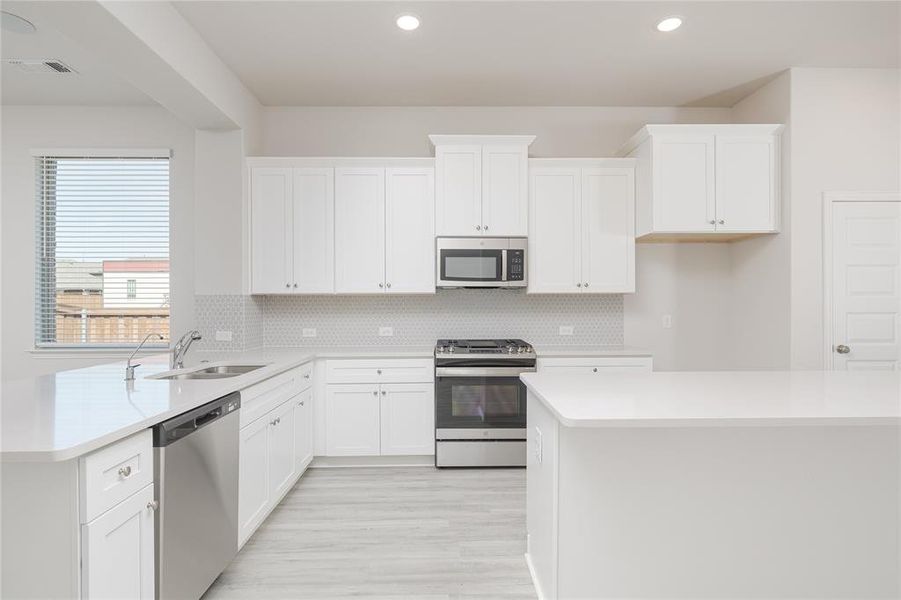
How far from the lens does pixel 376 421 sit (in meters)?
3.66

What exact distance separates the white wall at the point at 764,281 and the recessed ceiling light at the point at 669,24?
4.11ft

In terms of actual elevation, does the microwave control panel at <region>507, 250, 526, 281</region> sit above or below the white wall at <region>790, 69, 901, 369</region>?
below

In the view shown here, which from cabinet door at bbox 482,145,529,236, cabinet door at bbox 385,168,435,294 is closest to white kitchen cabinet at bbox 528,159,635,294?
cabinet door at bbox 482,145,529,236

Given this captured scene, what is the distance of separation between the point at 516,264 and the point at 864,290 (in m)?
2.50

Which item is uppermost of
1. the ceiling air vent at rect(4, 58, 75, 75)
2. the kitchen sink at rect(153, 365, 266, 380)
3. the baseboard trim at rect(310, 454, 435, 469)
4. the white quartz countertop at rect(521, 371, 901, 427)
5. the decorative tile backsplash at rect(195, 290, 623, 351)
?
the ceiling air vent at rect(4, 58, 75, 75)

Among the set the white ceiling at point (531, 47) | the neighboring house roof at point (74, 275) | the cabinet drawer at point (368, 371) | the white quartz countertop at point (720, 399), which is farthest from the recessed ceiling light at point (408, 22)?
the neighboring house roof at point (74, 275)

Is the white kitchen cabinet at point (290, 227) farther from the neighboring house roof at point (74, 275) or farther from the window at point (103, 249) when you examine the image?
the neighboring house roof at point (74, 275)

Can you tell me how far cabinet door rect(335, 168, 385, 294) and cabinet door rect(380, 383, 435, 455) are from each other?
0.86 meters

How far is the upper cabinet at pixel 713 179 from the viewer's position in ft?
11.6

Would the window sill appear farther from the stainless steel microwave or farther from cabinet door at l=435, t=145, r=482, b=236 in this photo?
cabinet door at l=435, t=145, r=482, b=236

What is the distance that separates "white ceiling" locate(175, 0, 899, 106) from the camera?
107 inches

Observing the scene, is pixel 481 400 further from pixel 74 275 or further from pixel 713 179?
pixel 74 275

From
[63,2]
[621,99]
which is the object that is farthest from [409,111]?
[63,2]

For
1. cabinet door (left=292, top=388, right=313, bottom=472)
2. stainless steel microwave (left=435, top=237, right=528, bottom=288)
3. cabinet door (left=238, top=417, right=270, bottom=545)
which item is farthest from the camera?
stainless steel microwave (left=435, top=237, right=528, bottom=288)
